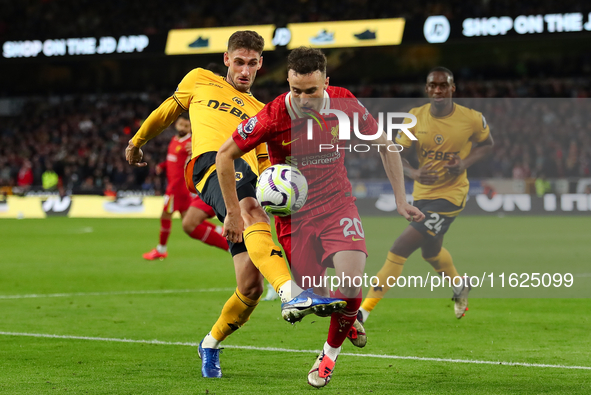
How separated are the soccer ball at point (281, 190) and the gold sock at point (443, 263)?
260cm

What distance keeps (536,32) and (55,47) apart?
17.7 m

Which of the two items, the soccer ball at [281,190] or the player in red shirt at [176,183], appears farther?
the player in red shirt at [176,183]

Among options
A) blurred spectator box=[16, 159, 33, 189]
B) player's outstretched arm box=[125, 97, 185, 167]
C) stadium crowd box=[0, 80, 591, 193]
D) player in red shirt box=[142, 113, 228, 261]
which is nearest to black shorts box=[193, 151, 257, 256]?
player's outstretched arm box=[125, 97, 185, 167]

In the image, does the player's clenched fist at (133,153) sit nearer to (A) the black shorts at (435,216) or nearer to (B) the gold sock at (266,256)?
(B) the gold sock at (266,256)

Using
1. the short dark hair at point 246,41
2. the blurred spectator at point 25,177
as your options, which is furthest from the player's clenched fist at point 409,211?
the blurred spectator at point 25,177

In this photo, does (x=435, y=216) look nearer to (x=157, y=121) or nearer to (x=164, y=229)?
(x=157, y=121)

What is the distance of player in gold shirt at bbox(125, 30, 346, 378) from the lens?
4391 millimetres

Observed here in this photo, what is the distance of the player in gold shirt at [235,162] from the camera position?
4.39 meters

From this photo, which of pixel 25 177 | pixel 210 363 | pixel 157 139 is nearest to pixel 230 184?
pixel 210 363

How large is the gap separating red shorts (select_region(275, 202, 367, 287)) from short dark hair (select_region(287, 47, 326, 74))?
0.90 m

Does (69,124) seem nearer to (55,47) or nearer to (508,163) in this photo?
(55,47)

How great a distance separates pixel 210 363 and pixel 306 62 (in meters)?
1.94

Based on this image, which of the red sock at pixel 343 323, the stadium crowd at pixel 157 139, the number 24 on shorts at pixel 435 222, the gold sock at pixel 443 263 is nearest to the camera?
the red sock at pixel 343 323

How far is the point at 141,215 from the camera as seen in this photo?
22.9m
